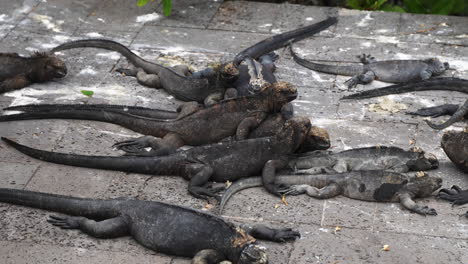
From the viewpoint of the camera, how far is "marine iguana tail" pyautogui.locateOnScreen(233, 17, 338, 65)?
10704 millimetres

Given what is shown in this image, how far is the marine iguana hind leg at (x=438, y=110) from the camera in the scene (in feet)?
31.2

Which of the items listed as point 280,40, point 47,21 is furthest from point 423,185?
point 47,21

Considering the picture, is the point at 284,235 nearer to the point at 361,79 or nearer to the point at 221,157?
the point at 221,157

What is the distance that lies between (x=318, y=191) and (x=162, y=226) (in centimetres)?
164

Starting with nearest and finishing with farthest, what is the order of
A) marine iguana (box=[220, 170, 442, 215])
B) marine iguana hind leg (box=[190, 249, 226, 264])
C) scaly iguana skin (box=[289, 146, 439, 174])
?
marine iguana hind leg (box=[190, 249, 226, 264])
marine iguana (box=[220, 170, 442, 215])
scaly iguana skin (box=[289, 146, 439, 174])

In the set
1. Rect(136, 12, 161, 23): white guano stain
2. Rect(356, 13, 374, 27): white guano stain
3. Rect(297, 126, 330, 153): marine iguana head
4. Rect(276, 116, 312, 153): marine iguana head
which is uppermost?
Rect(276, 116, 312, 153): marine iguana head

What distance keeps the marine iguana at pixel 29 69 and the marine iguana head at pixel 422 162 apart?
429 centimetres

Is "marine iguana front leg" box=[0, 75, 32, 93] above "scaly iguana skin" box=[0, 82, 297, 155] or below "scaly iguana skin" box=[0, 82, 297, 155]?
below

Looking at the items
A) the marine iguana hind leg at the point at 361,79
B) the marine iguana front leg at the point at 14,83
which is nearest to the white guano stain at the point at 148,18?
the marine iguana front leg at the point at 14,83

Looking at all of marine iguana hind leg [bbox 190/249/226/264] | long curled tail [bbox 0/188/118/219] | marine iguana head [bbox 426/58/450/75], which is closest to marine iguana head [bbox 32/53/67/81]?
long curled tail [bbox 0/188/118/219]

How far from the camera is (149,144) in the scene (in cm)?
868

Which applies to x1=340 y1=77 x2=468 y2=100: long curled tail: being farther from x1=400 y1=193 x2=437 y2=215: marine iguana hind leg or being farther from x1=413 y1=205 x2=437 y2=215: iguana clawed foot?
x1=413 y1=205 x2=437 y2=215: iguana clawed foot

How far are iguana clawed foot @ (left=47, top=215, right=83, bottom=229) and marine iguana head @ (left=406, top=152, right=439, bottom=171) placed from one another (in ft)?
10.3

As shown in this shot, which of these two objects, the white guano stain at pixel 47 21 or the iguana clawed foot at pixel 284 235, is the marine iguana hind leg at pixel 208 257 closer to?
the iguana clawed foot at pixel 284 235
